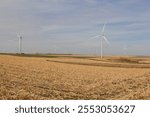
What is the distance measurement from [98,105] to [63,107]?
5.22ft

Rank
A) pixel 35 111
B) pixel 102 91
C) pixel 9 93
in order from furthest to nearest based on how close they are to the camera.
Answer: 1. pixel 102 91
2. pixel 9 93
3. pixel 35 111

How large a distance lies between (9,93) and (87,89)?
29.6ft

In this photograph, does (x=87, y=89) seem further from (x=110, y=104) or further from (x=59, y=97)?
(x=110, y=104)

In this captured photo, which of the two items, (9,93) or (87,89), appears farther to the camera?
(87,89)

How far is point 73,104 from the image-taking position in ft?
48.6

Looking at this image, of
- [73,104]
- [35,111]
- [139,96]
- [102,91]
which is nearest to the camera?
[35,111]

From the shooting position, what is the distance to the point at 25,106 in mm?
14469

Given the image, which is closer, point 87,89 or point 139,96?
point 139,96

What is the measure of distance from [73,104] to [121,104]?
2.18 meters

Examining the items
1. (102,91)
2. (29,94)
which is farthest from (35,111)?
(102,91)

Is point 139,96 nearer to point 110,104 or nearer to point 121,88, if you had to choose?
point 110,104

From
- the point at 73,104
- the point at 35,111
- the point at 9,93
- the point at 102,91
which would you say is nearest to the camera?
the point at 35,111

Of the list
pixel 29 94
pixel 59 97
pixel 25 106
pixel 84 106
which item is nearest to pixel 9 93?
pixel 29 94

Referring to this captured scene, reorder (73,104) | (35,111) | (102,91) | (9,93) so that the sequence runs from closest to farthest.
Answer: (35,111) → (73,104) → (9,93) → (102,91)
